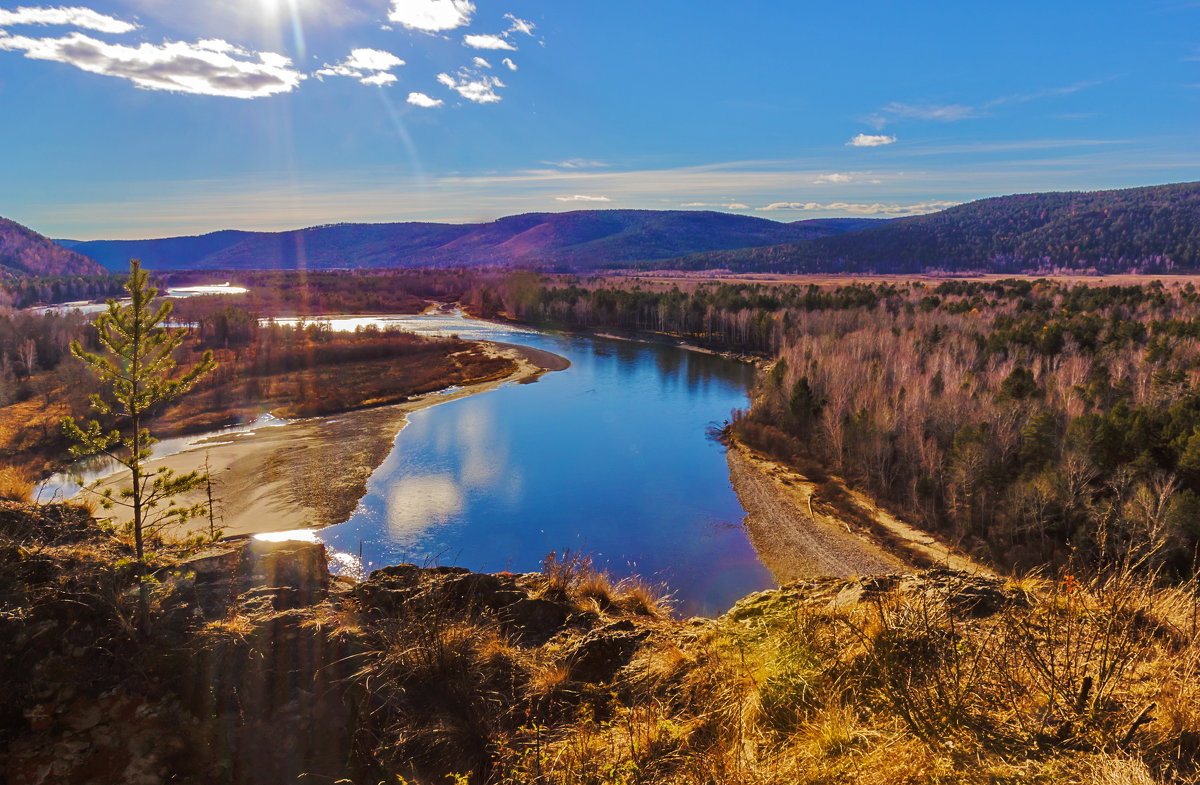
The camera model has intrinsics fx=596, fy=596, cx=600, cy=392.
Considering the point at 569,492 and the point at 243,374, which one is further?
the point at 243,374

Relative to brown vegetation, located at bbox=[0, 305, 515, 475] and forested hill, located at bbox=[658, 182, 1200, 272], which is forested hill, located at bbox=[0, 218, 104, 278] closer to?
brown vegetation, located at bbox=[0, 305, 515, 475]

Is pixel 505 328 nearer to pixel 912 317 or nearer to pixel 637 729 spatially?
pixel 912 317

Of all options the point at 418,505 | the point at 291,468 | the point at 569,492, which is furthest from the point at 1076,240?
the point at 291,468

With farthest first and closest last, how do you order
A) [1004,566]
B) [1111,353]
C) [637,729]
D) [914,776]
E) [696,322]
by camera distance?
[696,322] < [1111,353] < [1004,566] < [637,729] < [914,776]

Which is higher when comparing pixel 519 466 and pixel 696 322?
pixel 696 322

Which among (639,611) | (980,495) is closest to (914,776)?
(639,611)

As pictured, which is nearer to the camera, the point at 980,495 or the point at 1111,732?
the point at 1111,732

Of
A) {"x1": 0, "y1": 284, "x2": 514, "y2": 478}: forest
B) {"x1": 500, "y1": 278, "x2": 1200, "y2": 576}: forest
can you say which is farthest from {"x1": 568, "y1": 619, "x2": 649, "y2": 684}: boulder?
{"x1": 0, "y1": 284, "x2": 514, "y2": 478}: forest

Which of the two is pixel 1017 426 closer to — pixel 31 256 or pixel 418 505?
pixel 418 505
